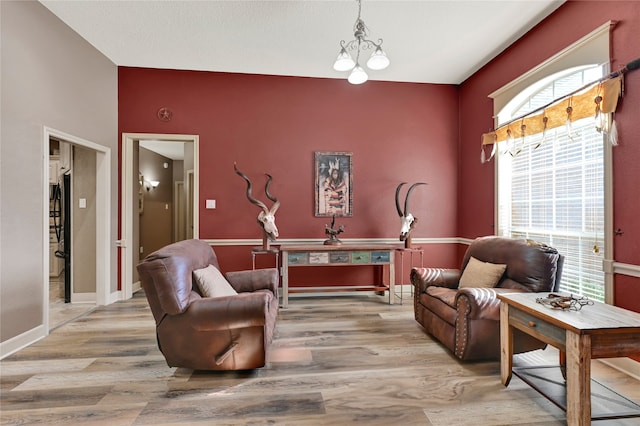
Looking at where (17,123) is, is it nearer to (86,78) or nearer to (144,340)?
(86,78)

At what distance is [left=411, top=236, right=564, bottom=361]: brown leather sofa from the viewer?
2463 mm

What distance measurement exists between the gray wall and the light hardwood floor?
0.58m

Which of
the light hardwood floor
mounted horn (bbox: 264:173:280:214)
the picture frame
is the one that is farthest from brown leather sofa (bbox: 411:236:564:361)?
mounted horn (bbox: 264:173:280:214)

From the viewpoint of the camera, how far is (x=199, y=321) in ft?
7.30

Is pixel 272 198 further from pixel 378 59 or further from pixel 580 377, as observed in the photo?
pixel 580 377

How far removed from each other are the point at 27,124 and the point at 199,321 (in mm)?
2521

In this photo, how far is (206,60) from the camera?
4148mm

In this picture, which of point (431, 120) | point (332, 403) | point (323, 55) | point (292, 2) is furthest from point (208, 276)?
point (431, 120)

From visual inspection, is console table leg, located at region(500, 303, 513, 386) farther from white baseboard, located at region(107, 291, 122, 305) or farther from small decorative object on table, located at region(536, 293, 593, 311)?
white baseboard, located at region(107, 291, 122, 305)

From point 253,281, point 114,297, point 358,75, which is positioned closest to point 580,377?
point 253,281

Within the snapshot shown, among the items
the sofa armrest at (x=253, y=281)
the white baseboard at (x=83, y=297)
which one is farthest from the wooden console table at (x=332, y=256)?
the white baseboard at (x=83, y=297)

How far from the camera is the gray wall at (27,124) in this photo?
271cm

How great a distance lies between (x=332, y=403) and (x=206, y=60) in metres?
4.15

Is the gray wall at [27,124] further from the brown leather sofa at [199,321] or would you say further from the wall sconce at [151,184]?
the wall sconce at [151,184]
